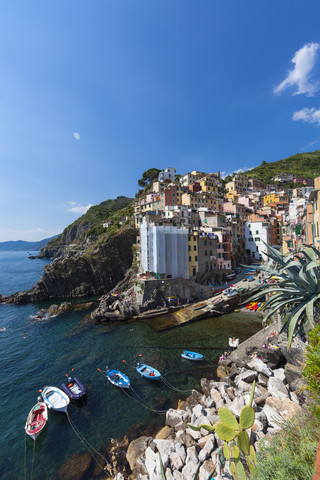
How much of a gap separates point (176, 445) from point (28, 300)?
48.0 m

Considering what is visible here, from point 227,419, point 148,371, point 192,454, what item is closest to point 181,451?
point 192,454

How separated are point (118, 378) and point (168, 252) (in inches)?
840

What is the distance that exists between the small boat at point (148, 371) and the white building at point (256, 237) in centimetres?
4485

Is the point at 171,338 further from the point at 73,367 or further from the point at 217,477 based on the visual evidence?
the point at 217,477

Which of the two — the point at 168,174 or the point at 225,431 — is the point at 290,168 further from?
the point at 225,431

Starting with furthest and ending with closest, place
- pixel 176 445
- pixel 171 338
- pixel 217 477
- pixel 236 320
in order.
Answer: pixel 236 320, pixel 171 338, pixel 176 445, pixel 217 477

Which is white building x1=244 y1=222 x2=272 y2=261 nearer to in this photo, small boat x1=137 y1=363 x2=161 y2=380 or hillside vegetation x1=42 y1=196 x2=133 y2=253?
small boat x1=137 y1=363 x2=161 y2=380

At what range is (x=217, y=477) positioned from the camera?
812 centimetres

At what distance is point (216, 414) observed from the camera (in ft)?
40.1

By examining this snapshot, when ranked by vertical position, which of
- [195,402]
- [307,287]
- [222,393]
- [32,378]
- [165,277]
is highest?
[307,287]

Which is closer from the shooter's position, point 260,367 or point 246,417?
point 246,417

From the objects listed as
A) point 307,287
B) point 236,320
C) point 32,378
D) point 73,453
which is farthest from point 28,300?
point 307,287

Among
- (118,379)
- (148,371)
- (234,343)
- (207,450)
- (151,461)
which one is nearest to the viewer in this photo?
(207,450)

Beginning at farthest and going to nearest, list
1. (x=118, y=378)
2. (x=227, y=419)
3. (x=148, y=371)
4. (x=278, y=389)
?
(x=148, y=371)
(x=118, y=378)
(x=278, y=389)
(x=227, y=419)
